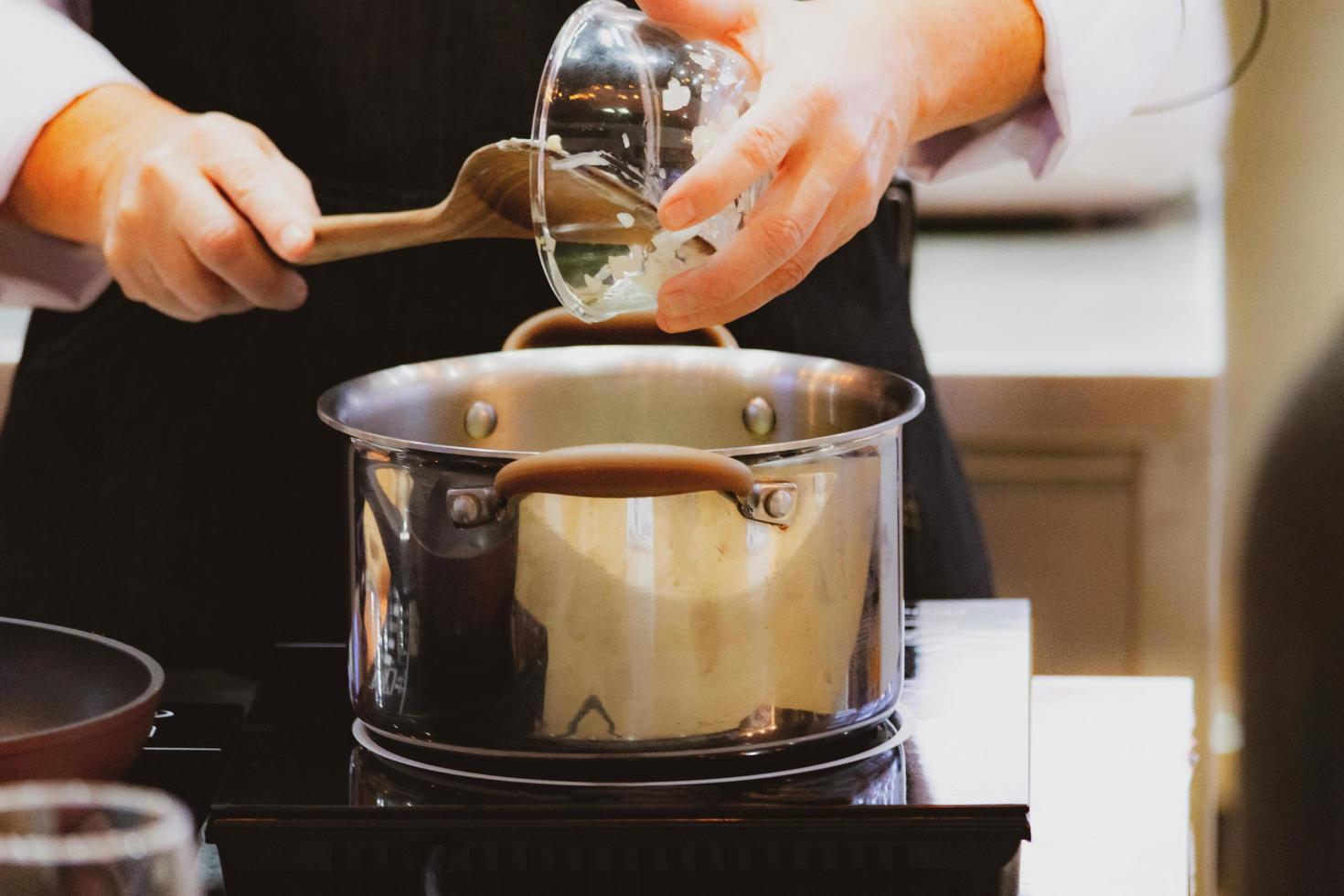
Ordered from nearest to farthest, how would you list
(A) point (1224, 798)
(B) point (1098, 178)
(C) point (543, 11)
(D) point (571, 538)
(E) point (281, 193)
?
(D) point (571, 538) → (E) point (281, 193) → (C) point (543, 11) → (A) point (1224, 798) → (B) point (1098, 178)

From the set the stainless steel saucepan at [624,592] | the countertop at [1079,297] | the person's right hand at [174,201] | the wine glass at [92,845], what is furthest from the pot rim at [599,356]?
the countertop at [1079,297]

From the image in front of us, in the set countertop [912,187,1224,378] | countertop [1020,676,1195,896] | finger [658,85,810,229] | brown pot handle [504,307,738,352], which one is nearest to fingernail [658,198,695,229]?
finger [658,85,810,229]

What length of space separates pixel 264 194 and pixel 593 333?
0.21 m

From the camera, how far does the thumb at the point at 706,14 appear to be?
29.9 inches

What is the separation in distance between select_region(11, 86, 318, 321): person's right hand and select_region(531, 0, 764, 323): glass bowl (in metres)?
0.18

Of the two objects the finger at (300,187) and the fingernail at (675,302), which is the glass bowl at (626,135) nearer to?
the fingernail at (675,302)

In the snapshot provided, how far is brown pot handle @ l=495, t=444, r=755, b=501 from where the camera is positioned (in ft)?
1.98

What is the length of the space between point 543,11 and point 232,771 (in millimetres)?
620

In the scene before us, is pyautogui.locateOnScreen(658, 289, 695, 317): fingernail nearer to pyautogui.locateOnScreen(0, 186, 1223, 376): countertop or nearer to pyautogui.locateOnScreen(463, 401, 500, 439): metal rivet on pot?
pyautogui.locateOnScreen(463, 401, 500, 439): metal rivet on pot

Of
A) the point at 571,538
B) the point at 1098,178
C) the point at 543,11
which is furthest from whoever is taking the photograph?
the point at 1098,178

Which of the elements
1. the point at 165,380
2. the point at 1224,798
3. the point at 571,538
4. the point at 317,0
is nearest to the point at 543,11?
the point at 317,0

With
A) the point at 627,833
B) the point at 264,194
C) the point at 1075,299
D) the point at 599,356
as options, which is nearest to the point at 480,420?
the point at 599,356

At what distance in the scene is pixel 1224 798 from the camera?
1.49 meters

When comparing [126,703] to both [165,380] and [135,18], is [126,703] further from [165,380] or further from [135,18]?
[135,18]
